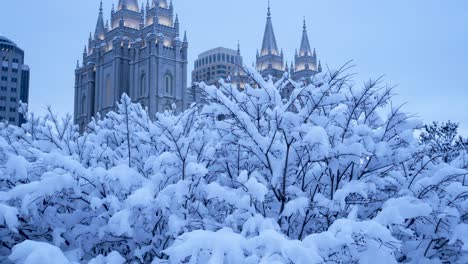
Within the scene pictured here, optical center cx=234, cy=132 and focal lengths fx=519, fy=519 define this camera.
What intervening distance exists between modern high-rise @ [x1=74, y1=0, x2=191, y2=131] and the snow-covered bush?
58.0 metres

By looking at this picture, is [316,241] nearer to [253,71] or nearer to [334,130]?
[334,130]

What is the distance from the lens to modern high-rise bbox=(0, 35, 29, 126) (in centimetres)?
11281

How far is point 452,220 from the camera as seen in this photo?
219 inches

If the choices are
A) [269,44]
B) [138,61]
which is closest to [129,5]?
[138,61]

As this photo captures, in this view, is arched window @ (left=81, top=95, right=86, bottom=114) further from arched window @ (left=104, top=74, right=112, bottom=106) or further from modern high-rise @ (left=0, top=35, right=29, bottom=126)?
modern high-rise @ (left=0, top=35, right=29, bottom=126)

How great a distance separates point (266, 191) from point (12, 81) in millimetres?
122576

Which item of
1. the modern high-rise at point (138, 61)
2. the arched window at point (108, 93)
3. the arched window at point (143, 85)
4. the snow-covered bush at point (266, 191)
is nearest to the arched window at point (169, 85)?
the modern high-rise at point (138, 61)

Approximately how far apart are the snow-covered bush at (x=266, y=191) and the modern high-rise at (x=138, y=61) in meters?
58.0

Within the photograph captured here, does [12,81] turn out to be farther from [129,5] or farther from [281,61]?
[281,61]

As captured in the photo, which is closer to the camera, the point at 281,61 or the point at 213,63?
the point at 281,61

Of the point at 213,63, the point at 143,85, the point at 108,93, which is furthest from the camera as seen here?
the point at 213,63

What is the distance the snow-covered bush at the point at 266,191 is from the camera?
16.5 ft

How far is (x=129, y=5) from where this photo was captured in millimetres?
72125

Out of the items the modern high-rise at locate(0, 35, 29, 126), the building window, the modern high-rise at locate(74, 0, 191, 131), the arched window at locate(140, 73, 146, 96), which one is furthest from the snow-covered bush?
the modern high-rise at locate(0, 35, 29, 126)
